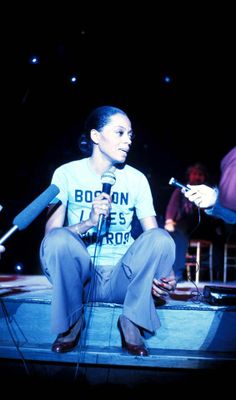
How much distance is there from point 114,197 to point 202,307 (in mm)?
881

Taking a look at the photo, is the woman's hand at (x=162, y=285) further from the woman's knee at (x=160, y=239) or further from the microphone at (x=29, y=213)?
the microphone at (x=29, y=213)

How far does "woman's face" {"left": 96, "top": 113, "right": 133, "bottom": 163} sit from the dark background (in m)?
3.15

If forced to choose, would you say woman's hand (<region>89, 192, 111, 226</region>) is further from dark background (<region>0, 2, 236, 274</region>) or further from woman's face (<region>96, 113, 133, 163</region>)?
dark background (<region>0, 2, 236, 274</region>)

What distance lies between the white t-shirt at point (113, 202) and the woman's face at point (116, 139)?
0.45 ft

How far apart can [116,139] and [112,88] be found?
5013 mm

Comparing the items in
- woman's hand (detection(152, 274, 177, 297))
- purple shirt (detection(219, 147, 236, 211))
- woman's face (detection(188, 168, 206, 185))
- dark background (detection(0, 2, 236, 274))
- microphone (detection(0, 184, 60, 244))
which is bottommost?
woman's hand (detection(152, 274, 177, 297))

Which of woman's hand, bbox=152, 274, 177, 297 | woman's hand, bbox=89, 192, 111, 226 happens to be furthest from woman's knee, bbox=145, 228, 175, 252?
woman's hand, bbox=89, 192, 111, 226

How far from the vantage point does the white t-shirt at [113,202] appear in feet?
7.63

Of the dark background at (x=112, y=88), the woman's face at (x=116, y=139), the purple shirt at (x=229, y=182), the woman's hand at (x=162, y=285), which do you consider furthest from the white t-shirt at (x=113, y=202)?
the dark background at (x=112, y=88)

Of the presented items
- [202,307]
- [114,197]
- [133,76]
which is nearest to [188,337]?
[202,307]

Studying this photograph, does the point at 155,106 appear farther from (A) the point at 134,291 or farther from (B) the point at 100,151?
(A) the point at 134,291

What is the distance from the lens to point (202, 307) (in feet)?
7.13

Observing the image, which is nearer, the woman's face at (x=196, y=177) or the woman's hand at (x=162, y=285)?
the woman's hand at (x=162, y=285)

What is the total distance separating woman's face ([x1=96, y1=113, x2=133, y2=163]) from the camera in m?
2.44
